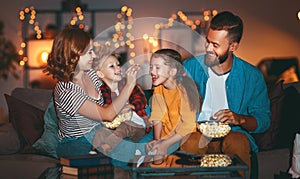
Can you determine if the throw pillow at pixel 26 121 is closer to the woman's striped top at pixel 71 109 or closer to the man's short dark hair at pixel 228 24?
the woman's striped top at pixel 71 109

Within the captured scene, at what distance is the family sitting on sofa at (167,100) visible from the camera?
3166 mm

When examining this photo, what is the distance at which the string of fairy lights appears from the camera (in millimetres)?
7766

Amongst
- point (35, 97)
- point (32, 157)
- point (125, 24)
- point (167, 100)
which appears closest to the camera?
point (167, 100)

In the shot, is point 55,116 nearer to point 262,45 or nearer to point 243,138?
point 243,138

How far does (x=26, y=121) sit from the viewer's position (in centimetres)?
377

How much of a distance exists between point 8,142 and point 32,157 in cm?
22

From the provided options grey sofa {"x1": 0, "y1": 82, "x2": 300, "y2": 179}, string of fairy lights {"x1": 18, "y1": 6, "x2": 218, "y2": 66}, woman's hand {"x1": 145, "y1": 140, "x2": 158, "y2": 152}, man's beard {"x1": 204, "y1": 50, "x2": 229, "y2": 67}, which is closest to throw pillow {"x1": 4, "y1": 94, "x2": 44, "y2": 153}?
grey sofa {"x1": 0, "y1": 82, "x2": 300, "y2": 179}

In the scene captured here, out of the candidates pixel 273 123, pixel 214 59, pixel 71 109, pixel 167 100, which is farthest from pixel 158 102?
pixel 273 123

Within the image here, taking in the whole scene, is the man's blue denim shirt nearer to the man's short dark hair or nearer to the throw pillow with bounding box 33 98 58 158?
the man's short dark hair

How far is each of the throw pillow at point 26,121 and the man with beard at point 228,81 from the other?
103cm

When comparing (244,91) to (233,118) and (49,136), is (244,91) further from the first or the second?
(49,136)

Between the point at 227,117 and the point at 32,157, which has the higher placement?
the point at 227,117

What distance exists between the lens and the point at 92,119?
3.26 metres

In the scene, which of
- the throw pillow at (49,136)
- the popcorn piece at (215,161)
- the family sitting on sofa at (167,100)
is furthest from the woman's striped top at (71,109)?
the popcorn piece at (215,161)
